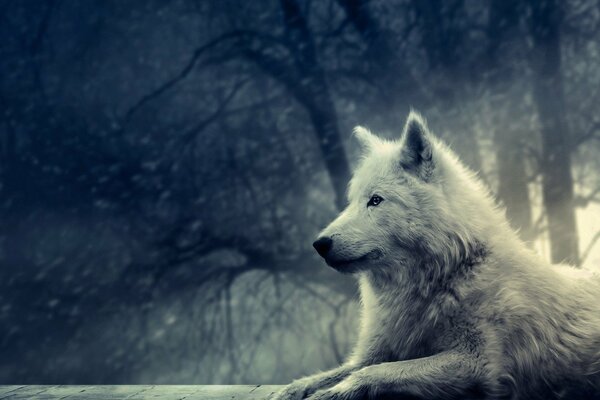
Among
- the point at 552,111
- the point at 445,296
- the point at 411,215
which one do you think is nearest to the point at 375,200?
the point at 411,215

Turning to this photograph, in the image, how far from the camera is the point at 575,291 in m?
1.77

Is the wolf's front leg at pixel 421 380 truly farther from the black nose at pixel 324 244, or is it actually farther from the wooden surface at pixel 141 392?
the wooden surface at pixel 141 392

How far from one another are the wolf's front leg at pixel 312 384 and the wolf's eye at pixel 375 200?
582mm

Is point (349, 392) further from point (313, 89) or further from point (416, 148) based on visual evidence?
point (313, 89)

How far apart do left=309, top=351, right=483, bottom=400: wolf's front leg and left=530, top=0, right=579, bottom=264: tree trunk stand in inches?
157

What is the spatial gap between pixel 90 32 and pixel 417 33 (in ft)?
10.9

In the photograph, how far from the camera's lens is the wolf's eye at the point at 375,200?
1.93 meters

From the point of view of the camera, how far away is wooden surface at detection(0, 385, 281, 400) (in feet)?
8.70

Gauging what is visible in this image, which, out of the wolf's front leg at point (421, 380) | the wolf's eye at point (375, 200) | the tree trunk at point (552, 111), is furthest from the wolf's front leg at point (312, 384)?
the tree trunk at point (552, 111)

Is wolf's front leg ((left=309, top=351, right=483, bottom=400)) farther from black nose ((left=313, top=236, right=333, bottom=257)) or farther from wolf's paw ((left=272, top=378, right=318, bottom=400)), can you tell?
black nose ((left=313, top=236, right=333, bottom=257))

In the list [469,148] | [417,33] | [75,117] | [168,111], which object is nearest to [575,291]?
[469,148]

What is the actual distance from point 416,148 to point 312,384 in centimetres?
93

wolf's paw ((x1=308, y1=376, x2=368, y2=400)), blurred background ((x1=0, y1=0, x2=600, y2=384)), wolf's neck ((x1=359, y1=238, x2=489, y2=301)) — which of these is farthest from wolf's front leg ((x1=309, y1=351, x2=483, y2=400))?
blurred background ((x1=0, y1=0, x2=600, y2=384))

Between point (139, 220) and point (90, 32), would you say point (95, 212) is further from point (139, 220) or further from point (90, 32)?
point (90, 32)
